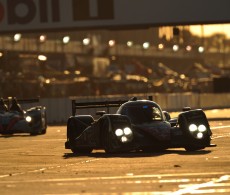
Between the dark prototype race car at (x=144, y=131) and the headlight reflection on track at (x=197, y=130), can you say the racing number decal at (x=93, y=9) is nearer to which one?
the dark prototype race car at (x=144, y=131)

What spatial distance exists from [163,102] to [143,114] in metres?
51.7

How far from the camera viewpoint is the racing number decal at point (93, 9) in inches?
2404

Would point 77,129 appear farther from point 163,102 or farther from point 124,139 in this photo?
point 163,102

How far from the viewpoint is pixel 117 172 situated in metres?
18.4

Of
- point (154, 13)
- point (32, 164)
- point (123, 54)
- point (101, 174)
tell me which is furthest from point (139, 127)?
point (123, 54)

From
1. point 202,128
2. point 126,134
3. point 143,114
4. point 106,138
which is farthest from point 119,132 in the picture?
point 202,128

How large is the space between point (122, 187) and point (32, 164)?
6.85m

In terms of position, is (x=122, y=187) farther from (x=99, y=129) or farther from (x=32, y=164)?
(x=99, y=129)

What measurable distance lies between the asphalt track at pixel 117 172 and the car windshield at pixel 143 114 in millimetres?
857

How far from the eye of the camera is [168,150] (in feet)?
82.9

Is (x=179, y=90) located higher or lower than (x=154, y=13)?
lower

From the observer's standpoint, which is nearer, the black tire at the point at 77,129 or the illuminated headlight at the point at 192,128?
the illuminated headlight at the point at 192,128

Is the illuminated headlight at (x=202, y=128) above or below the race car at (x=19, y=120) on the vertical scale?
above

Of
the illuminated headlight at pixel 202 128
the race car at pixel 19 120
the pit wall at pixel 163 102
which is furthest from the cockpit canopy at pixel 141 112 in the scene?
the pit wall at pixel 163 102
